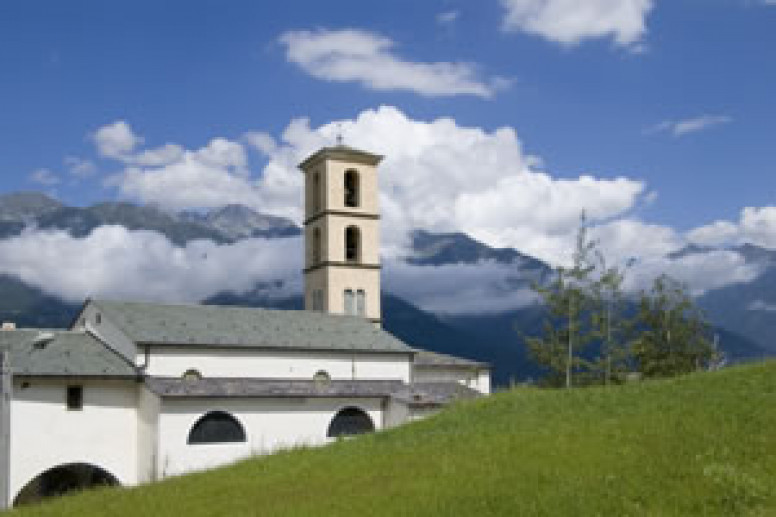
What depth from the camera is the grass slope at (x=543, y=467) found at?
1093 centimetres

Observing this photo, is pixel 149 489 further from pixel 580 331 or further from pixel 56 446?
pixel 580 331

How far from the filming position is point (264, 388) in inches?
1351

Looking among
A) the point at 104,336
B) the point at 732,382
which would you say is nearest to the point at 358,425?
the point at 104,336

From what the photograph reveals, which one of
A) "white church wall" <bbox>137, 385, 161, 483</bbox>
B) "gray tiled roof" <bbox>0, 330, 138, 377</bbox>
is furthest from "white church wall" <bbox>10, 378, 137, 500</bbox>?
"gray tiled roof" <bbox>0, 330, 138, 377</bbox>

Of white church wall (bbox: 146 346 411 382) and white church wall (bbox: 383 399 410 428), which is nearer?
white church wall (bbox: 146 346 411 382)

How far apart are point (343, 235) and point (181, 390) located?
624 inches

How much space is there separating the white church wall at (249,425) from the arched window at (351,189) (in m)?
13.4

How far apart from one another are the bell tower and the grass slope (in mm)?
23883

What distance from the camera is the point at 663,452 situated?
1285 centimetres

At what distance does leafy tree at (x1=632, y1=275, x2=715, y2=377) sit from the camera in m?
59.5

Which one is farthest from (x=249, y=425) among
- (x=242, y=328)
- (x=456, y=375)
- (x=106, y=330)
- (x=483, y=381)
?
(x=483, y=381)

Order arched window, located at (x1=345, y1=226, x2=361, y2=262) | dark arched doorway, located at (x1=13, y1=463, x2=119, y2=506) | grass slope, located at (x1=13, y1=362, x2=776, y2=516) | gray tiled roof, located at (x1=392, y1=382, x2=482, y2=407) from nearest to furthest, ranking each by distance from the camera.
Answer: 1. grass slope, located at (x1=13, y1=362, x2=776, y2=516)
2. dark arched doorway, located at (x1=13, y1=463, x2=119, y2=506)
3. gray tiled roof, located at (x1=392, y1=382, x2=482, y2=407)
4. arched window, located at (x1=345, y1=226, x2=361, y2=262)

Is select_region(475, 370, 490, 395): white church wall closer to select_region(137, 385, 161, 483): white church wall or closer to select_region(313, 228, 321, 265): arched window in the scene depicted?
select_region(313, 228, 321, 265): arched window

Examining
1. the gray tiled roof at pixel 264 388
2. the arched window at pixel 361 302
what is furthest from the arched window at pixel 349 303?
the gray tiled roof at pixel 264 388
